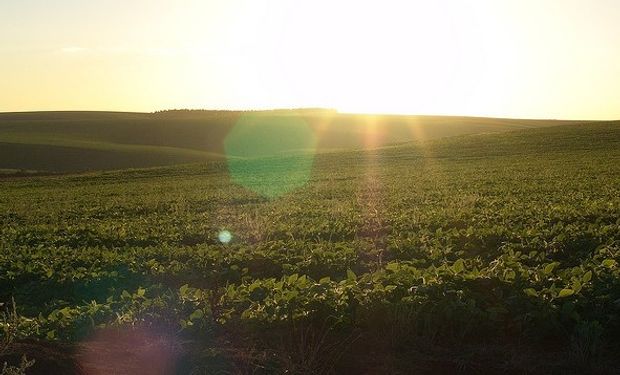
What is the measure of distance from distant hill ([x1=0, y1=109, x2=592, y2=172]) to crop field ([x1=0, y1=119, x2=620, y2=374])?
2029 inches

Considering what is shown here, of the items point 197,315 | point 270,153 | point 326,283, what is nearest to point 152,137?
point 270,153

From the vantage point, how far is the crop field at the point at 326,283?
591cm

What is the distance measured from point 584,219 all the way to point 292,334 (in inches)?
414

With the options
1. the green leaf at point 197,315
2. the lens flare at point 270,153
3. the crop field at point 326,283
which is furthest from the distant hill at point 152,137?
the green leaf at point 197,315

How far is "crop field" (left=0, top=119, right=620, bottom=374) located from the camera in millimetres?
5906

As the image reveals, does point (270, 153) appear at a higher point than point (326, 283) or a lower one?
lower

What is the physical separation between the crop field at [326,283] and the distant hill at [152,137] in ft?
169

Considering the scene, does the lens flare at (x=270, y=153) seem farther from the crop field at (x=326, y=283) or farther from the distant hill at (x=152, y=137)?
the crop field at (x=326, y=283)

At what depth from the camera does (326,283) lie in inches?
300

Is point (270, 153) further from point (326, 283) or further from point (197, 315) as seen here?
point (197, 315)

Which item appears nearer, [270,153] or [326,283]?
[326,283]

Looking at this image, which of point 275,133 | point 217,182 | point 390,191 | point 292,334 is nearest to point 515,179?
point 390,191

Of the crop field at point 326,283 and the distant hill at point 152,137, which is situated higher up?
the crop field at point 326,283

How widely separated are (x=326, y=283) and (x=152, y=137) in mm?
99341
